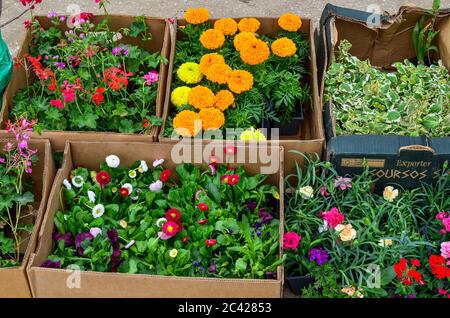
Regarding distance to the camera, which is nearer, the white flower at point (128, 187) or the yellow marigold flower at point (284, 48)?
the white flower at point (128, 187)

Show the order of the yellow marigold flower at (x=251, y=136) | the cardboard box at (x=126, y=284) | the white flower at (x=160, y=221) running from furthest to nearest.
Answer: the yellow marigold flower at (x=251, y=136), the white flower at (x=160, y=221), the cardboard box at (x=126, y=284)

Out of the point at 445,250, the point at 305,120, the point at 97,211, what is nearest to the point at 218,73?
the point at 305,120

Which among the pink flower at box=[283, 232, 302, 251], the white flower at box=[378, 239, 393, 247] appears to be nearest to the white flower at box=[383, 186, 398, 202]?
the white flower at box=[378, 239, 393, 247]

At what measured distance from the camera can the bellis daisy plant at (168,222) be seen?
185 cm

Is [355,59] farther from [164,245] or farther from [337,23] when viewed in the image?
[164,245]

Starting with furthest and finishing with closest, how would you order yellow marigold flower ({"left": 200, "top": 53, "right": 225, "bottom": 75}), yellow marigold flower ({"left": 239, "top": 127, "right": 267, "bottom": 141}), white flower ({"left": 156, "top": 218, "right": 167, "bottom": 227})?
yellow marigold flower ({"left": 200, "top": 53, "right": 225, "bottom": 75}) < yellow marigold flower ({"left": 239, "top": 127, "right": 267, "bottom": 141}) < white flower ({"left": 156, "top": 218, "right": 167, "bottom": 227})

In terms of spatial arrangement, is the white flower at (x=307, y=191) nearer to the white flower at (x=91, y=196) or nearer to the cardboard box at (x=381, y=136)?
the cardboard box at (x=381, y=136)

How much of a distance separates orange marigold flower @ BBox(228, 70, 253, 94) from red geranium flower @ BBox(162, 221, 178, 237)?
63 cm

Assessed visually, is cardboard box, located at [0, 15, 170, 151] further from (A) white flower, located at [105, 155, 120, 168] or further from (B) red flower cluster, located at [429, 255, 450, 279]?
(B) red flower cluster, located at [429, 255, 450, 279]

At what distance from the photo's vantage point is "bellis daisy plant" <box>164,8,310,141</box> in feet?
6.88

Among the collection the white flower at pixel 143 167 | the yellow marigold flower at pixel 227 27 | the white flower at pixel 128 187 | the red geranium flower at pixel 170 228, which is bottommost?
the red geranium flower at pixel 170 228

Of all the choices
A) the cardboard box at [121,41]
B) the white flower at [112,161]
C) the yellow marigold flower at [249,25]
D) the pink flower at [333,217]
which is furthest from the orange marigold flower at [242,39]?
the pink flower at [333,217]

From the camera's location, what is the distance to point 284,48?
89.0 inches

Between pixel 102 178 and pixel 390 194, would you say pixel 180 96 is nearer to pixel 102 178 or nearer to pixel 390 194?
pixel 102 178
